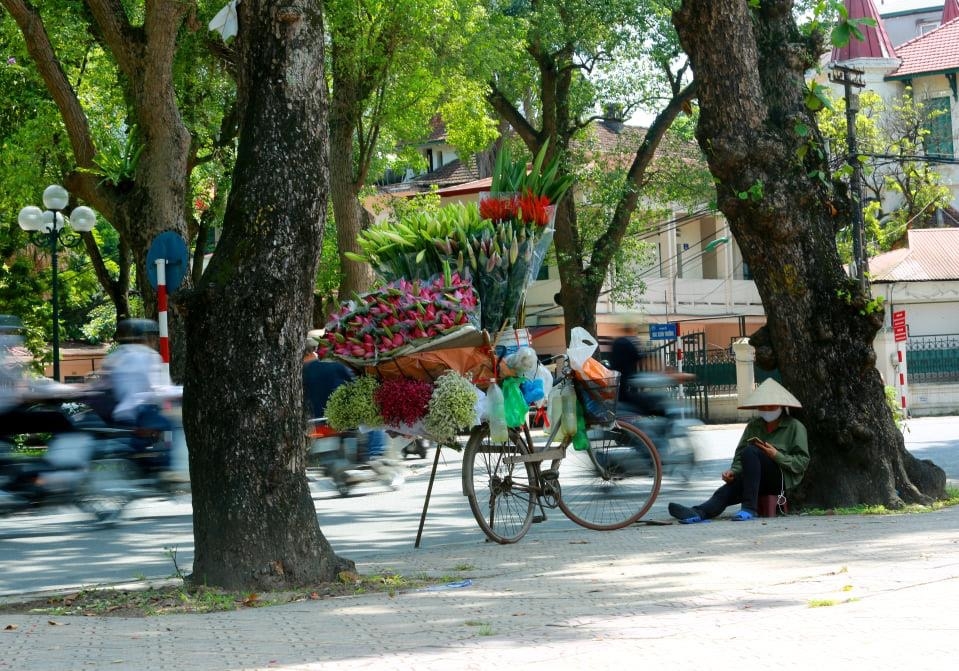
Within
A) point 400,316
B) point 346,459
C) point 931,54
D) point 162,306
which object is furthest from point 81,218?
point 931,54

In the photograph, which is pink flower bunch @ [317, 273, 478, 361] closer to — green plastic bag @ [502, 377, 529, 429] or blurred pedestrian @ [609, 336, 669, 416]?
green plastic bag @ [502, 377, 529, 429]

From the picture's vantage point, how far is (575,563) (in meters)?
8.12

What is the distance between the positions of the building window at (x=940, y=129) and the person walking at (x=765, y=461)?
41244 millimetres

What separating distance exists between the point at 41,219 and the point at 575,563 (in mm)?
18724

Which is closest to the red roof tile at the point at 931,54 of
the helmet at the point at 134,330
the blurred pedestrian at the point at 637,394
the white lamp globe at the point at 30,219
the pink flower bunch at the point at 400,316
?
the white lamp globe at the point at 30,219

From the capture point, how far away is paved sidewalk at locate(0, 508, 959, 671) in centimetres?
506

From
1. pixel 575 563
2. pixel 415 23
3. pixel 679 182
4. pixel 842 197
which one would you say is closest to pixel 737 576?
pixel 575 563

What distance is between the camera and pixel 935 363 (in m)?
36.9

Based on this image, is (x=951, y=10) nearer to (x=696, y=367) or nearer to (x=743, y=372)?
(x=696, y=367)

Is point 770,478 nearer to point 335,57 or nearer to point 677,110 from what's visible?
point 335,57

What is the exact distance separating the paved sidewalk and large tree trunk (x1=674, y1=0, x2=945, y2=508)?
2177 millimetres

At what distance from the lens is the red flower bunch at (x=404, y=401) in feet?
29.3

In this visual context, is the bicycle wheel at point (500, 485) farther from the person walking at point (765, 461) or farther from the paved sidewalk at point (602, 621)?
the person walking at point (765, 461)

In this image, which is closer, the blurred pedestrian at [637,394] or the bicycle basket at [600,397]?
the bicycle basket at [600,397]
